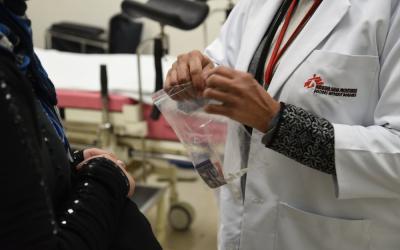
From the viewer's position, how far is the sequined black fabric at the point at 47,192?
543 mm

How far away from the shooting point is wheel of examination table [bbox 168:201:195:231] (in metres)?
2.56

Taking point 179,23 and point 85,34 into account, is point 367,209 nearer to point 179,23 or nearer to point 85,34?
point 179,23

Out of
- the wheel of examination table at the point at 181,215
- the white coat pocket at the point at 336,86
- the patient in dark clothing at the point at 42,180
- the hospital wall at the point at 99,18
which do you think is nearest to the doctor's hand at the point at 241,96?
the white coat pocket at the point at 336,86

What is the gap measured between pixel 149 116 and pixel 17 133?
1.59 m

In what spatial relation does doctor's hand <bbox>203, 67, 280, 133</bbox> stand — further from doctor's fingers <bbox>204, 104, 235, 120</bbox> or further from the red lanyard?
the red lanyard

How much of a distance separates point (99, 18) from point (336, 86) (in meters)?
3.65

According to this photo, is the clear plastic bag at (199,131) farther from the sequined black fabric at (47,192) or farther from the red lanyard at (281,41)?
the sequined black fabric at (47,192)

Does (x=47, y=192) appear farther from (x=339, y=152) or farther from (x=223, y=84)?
(x=339, y=152)

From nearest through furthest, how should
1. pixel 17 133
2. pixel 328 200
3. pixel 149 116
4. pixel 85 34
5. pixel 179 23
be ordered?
pixel 17 133, pixel 328 200, pixel 179 23, pixel 149 116, pixel 85 34

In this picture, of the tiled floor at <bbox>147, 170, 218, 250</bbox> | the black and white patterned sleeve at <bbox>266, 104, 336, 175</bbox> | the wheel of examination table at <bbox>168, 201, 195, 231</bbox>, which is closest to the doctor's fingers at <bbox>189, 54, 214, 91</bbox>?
the black and white patterned sleeve at <bbox>266, 104, 336, 175</bbox>

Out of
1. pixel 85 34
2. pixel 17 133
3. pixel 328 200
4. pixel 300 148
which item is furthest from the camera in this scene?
pixel 85 34

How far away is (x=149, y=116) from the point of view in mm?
2135

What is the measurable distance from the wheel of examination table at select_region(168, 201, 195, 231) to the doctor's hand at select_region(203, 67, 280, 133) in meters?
1.69

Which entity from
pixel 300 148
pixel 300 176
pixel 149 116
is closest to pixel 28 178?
pixel 300 148
